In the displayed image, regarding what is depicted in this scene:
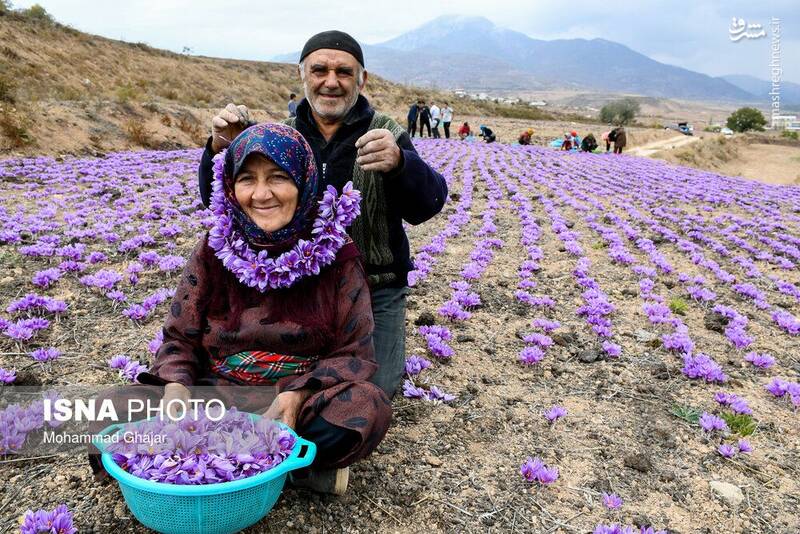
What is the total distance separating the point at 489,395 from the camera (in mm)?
3953

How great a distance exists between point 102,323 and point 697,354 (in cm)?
513

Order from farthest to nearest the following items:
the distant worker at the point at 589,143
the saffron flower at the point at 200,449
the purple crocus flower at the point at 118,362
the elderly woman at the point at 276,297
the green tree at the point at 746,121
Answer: the green tree at the point at 746,121
the distant worker at the point at 589,143
the purple crocus flower at the point at 118,362
the elderly woman at the point at 276,297
the saffron flower at the point at 200,449

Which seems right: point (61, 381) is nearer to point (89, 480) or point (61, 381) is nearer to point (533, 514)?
point (89, 480)

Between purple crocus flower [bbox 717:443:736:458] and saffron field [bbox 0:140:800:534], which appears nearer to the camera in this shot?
saffron field [bbox 0:140:800:534]

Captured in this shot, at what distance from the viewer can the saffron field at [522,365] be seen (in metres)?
2.80

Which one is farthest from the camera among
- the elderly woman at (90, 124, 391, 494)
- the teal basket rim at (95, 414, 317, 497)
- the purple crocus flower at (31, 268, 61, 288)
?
the purple crocus flower at (31, 268, 61, 288)

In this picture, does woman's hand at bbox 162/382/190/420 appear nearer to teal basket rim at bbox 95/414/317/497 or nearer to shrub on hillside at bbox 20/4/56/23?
teal basket rim at bbox 95/414/317/497

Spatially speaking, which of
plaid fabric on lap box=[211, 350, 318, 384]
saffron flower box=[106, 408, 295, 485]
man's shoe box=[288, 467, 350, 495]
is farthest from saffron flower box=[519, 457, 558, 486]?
saffron flower box=[106, 408, 295, 485]

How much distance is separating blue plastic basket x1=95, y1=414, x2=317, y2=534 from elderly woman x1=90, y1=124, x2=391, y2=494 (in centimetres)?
40

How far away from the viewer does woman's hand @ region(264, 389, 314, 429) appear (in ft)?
7.91

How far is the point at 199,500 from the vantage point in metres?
1.96

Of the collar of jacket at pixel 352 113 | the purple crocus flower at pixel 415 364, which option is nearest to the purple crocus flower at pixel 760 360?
the purple crocus flower at pixel 415 364

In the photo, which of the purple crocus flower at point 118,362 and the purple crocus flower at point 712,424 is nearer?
the purple crocus flower at point 712,424

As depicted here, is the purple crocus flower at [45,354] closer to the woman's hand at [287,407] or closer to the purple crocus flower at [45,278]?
the purple crocus flower at [45,278]
